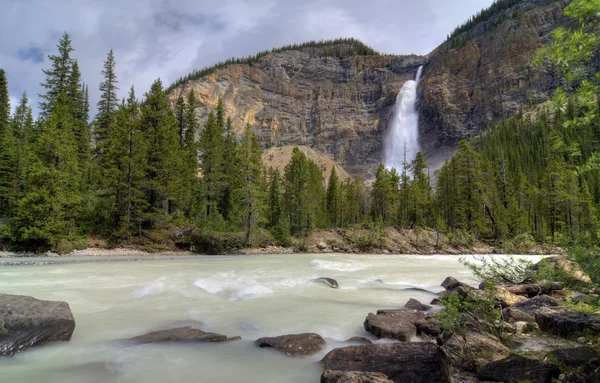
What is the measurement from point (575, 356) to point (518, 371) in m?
0.65

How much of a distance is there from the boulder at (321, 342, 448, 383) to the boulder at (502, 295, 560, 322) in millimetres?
2499

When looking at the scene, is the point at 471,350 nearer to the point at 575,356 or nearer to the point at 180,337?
the point at 575,356

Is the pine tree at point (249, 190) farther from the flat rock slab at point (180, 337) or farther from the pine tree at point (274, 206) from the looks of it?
the flat rock slab at point (180, 337)

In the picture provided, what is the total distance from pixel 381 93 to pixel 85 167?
147 m

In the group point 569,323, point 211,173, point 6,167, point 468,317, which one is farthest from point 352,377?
point 6,167

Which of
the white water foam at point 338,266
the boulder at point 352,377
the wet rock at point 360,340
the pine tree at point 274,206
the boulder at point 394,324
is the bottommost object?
the white water foam at point 338,266

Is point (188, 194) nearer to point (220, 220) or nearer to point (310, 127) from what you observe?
point (220, 220)

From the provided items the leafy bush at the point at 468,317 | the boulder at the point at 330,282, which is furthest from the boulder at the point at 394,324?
the boulder at the point at 330,282

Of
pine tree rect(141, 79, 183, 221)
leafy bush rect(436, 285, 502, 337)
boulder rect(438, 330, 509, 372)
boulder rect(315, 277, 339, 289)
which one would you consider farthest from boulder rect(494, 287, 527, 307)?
pine tree rect(141, 79, 183, 221)

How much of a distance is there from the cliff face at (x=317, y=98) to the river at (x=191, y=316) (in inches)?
5112

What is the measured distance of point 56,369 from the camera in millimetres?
4711

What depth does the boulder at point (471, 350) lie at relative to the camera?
3945 millimetres

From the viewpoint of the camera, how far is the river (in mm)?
4688

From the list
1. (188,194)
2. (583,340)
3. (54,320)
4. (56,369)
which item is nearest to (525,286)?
(583,340)
